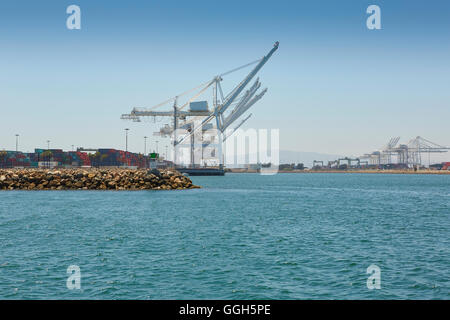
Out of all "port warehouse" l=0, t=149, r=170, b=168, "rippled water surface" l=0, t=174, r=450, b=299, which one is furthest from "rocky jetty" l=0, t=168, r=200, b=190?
"port warehouse" l=0, t=149, r=170, b=168

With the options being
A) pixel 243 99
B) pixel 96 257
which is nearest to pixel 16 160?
pixel 243 99

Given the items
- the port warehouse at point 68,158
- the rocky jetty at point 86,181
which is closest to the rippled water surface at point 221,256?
the rocky jetty at point 86,181

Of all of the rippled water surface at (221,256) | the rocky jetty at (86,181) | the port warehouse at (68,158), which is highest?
the port warehouse at (68,158)

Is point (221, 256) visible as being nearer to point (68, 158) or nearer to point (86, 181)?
point (86, 181)

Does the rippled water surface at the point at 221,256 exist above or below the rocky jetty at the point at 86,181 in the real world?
below

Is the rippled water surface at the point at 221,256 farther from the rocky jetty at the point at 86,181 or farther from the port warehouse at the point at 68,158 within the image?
the port warehouse at the point at 68,158

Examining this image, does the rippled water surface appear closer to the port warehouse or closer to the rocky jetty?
the rocky jetty

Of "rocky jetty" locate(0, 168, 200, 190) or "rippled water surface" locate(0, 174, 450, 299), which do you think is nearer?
"rippled water surface" locate(0, 174, 450, 299)

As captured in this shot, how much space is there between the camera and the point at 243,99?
111688 mm

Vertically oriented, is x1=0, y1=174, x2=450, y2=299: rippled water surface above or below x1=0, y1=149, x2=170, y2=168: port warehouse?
below

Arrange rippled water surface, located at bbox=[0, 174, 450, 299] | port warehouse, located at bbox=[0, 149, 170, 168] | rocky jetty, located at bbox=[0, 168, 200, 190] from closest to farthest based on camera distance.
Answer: rippled water surface, located at bbox=[0, 174, 450, 299], rocky jetty, located at bbox=[0, 168, 200, 190], port warehouse, located at bbox=[0, 149, 170, 168]

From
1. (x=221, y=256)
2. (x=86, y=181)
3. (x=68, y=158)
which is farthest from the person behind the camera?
(x=68, y=158)

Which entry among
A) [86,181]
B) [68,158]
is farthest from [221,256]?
[68,158]
